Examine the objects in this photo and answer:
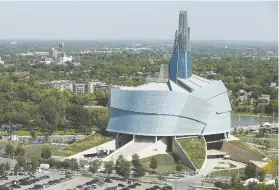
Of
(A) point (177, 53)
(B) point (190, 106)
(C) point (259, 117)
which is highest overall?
(A) point (177, 53)

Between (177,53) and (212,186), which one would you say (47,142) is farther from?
(212,186)

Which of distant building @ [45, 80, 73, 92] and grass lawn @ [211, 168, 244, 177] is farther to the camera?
distant building @ [45, 80, 73, 92]

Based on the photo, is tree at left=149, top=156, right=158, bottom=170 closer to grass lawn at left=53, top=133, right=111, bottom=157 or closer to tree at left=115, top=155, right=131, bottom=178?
tree at left=115, top=155, right=131, bottom=178

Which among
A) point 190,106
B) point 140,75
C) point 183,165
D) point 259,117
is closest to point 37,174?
point 183,165

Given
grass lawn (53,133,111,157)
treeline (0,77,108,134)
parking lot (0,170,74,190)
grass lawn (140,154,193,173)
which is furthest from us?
treeline (0,77,108,134)

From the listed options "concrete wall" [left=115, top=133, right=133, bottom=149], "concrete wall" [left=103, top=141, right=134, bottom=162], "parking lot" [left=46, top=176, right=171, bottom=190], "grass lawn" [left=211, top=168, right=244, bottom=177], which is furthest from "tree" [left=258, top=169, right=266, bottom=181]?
"concrete wall" [left=115, top=133, right=133, bottom=149]

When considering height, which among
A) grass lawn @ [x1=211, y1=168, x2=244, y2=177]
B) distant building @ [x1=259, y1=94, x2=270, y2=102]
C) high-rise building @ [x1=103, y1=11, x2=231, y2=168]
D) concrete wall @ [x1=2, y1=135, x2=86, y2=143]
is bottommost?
concrete wall @ [x1=2, y1=135, x2=86, y2=143]

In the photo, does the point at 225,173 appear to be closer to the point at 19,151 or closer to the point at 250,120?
the point at 19,151
